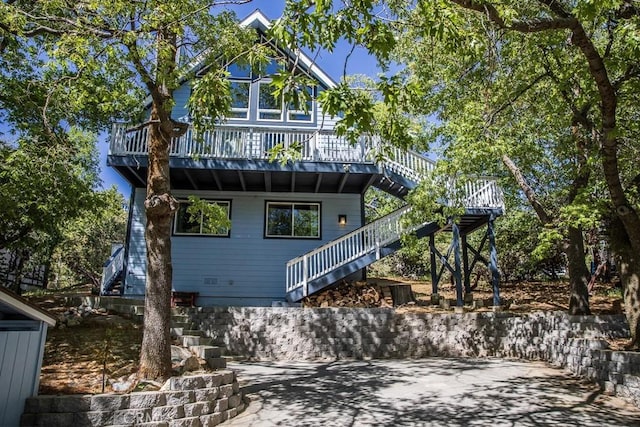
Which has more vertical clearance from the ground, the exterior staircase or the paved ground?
the exterior staircase

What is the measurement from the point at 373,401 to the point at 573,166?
7.94m

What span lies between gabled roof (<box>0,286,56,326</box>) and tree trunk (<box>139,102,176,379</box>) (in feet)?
3.88

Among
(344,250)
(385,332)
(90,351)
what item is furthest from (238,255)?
(90,351)

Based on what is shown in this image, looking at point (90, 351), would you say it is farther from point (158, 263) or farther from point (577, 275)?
point (577, 275)

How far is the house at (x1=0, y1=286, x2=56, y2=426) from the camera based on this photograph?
431 centimetres

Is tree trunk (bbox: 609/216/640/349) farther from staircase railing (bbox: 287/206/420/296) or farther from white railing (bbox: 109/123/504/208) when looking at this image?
staircase railing (bbox: 287/206/420/296)

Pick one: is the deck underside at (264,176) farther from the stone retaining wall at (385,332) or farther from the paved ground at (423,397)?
the paved ground at (423,397)

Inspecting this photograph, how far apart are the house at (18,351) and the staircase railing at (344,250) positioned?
6.62m

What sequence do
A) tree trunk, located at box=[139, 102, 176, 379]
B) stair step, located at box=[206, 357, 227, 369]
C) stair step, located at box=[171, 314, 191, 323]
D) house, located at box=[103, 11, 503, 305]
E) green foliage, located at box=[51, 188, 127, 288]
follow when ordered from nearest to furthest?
tree trunk, located at box=[139, 102, 176, 379]
stair step, located at box=[206, 357, 227, 369]
stair step, located at box=[171, 314, 191, 323]
house, located at box=[103, 11, 503, 305]
green foliage, located at box=[51, 188, 127, 288]

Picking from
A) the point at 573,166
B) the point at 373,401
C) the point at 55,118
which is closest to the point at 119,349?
the point at 373,401

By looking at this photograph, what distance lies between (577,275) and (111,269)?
12058 millimetres

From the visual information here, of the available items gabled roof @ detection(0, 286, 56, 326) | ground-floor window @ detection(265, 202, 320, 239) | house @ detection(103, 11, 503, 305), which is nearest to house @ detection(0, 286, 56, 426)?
gabled roof @ detection(0, 286, 56, 326)

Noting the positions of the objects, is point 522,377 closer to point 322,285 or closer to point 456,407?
point 456,407

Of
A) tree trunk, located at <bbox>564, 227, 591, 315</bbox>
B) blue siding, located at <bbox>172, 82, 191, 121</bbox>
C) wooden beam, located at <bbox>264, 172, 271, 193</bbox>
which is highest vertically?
blue siding, located at <bbox>172, 82, 191, 121</bbox>
